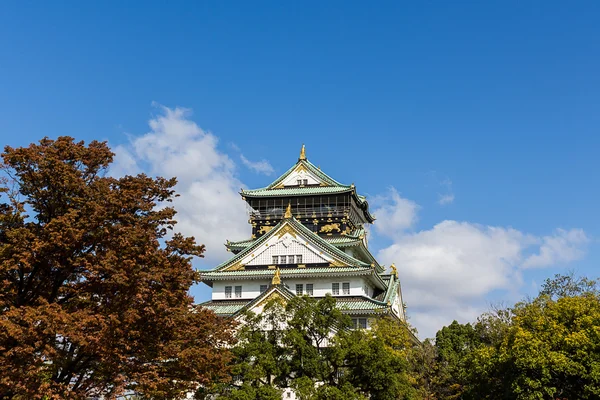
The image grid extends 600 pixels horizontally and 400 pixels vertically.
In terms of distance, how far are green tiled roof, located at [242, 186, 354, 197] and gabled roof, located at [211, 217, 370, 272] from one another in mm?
4415

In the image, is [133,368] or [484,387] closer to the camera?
[133,368]

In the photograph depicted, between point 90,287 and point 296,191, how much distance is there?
3118 centimetres

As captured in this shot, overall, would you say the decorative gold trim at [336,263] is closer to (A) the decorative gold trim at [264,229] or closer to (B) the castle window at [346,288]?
(B) the castle window at [346,288]

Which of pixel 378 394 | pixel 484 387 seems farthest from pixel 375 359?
pixel 484 387

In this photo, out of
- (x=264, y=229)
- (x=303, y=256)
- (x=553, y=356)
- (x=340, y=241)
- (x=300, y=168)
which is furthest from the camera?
(x=300, y=168)

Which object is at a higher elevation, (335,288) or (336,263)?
(336,263)

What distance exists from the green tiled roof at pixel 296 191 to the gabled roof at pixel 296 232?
4.41m

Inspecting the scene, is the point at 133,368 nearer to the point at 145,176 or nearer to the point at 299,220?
the point at 145,176

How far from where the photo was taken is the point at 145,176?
797 inches

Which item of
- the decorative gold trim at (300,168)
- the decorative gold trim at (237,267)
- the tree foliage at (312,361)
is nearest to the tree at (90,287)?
the tree foliage at (312,361)

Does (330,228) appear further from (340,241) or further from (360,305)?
(360,305)

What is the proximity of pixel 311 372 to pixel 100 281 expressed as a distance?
10220 mm

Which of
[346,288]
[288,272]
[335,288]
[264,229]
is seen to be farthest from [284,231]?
[346,288]

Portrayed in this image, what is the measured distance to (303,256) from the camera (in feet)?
143
